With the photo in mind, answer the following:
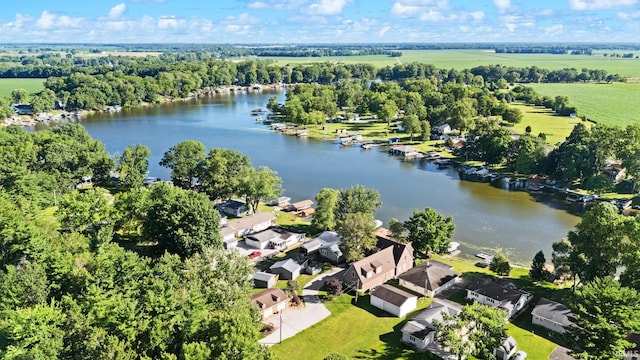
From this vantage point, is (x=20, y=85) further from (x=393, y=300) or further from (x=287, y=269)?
(x=393, y=300)

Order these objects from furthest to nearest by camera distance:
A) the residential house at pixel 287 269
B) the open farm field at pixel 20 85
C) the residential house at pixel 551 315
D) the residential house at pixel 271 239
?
the open farm field at pixel 20 85 < the residential house at pixel 271 239 < the residential house at pixel 287 269 < the residential house at pixel 551 315

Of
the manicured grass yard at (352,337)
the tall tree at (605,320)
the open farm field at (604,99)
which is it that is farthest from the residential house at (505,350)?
the open farm field at (604,99)

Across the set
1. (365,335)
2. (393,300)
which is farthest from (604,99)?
(365,335)

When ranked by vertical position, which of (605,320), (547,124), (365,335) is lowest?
(365,335)

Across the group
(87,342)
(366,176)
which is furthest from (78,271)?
(366,176)

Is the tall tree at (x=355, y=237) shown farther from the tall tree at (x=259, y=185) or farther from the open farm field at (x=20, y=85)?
the open farm field at (x=20, y=85)

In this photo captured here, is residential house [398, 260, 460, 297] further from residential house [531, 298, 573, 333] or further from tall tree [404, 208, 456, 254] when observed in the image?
residential house [531, 298, 573, 333]
